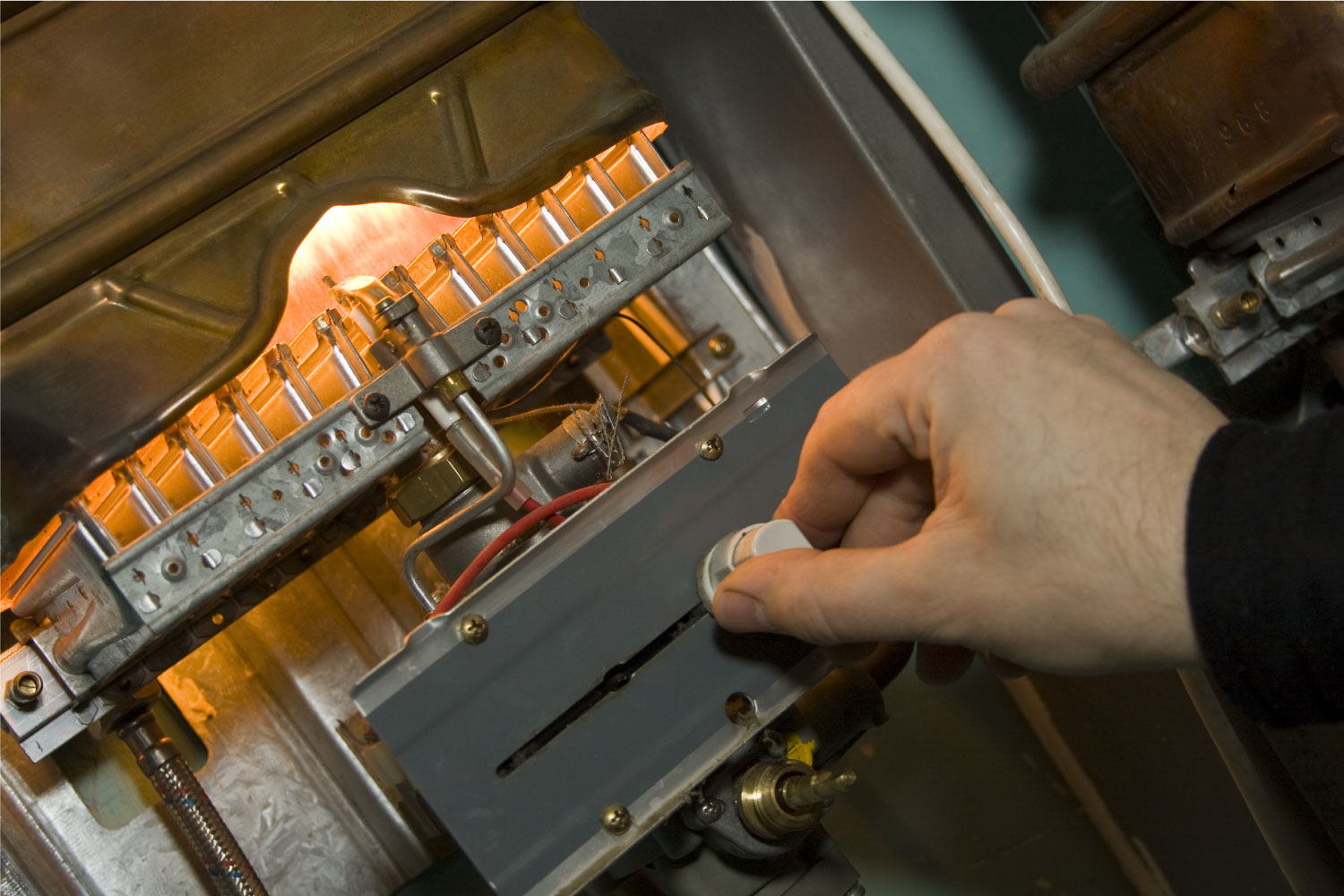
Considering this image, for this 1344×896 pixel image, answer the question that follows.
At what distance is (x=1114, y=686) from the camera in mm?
1221

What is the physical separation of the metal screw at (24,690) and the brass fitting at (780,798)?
25.0 inches

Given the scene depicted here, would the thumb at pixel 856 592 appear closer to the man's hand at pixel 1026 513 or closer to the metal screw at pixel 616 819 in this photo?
the man's hand at pixel 1026 513

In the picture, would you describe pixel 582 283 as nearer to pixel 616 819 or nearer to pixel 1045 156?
pixel 616 819

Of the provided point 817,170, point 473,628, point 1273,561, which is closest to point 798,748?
point 473,628

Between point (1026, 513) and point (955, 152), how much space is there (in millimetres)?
515

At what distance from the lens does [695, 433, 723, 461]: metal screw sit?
869 mm

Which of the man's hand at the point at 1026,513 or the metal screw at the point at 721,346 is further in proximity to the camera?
the metal screw at the point at 721,346

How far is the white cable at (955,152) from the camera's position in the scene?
105 cm

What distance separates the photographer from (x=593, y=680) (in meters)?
0.82

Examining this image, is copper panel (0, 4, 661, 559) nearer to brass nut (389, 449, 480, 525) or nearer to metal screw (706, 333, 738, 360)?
brass nut (389, 449, 480, 525)

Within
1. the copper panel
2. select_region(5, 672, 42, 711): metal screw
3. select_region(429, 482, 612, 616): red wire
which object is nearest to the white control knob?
select_region(429, 482, 612, 616): red wire

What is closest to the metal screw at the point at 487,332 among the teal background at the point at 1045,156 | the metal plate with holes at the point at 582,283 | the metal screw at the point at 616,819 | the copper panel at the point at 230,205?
the metal plate with holes at the point at 582,283

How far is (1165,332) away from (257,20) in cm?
94

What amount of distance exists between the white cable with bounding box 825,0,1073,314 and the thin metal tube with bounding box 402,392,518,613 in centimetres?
55
